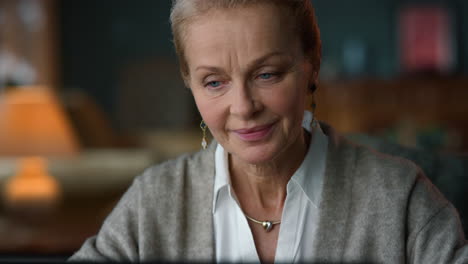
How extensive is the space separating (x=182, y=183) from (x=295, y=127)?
31cm

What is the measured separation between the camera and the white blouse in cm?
124

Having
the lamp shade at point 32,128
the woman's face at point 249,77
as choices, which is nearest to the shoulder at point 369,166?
the woman's face at point 249,77

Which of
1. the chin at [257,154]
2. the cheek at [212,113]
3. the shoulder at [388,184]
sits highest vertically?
the cheek at [212,113]

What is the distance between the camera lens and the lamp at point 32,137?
243 centimetres

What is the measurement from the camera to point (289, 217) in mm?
1260

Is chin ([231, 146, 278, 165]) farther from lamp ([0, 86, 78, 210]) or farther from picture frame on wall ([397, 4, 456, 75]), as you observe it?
picture frame on wall ([397, 4, 456, 75])

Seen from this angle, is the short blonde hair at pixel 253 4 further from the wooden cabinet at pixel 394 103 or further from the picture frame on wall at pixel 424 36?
the picture frame on wall at pixel 424 36

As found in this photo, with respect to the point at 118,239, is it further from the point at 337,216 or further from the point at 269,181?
the point at 337,216

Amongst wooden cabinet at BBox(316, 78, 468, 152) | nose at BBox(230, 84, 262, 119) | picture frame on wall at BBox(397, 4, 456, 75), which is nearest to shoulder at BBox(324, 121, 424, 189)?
nose at BBox(230, 84, 262, 119)

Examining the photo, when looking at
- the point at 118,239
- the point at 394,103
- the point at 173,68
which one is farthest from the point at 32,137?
the point at 173,68

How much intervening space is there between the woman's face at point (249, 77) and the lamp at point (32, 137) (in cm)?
146

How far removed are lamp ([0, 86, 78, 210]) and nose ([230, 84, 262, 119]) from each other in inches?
61.7

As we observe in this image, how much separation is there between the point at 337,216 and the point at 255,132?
26 cm

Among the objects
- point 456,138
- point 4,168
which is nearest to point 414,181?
point 4,168
